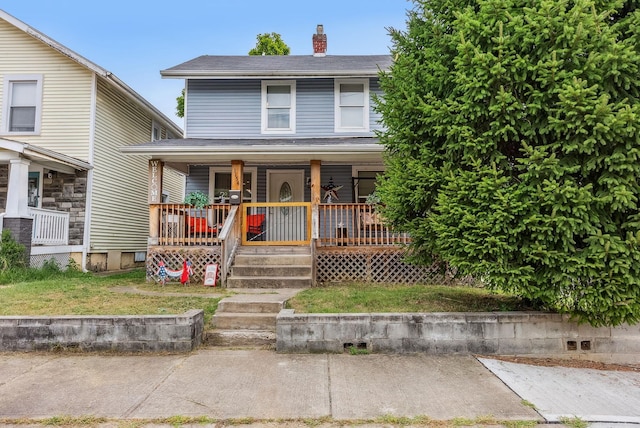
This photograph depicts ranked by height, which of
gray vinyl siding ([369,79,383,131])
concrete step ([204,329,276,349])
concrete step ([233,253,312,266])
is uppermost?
gray vinyl siding ([369,79,383,131])

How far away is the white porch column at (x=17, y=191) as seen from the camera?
9.41m

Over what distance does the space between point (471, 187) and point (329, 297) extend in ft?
10.1

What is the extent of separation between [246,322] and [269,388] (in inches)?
74.3

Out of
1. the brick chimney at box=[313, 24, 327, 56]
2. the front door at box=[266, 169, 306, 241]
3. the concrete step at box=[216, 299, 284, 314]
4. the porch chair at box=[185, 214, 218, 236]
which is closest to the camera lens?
the concrete step at box=[216, 299, 284, 314]

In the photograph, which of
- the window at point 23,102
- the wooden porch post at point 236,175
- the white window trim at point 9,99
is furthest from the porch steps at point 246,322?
the window at point 23,102

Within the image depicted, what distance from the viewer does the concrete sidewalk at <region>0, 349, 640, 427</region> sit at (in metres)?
3.32

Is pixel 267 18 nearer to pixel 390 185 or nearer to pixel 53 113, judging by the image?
pixel 53 113

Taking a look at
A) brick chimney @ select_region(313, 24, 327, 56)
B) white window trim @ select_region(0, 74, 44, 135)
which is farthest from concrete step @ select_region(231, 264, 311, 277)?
brick chimney @ select_region(313, 24, 327, 56)

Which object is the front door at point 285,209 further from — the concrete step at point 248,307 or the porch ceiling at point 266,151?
the concrete step at point 248,307

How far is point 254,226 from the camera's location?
10820mm

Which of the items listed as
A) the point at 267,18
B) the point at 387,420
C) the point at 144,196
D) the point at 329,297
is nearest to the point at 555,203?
the point at 387,420

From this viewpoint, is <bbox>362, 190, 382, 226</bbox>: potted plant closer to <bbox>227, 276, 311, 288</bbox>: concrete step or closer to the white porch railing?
<bbox>227, 276, 311, 288</bbox>: concrete step

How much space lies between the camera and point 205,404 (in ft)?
11.3

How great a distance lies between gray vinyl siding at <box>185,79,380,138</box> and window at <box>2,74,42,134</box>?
429 cm
